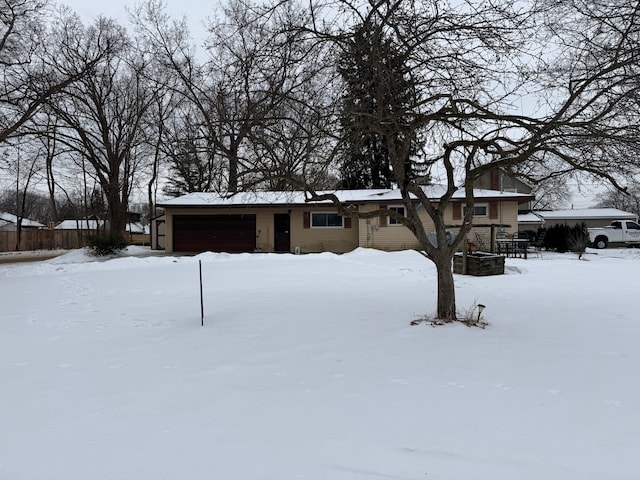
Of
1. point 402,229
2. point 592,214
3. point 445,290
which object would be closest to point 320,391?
point 445,290

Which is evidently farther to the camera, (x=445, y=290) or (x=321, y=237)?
(x=321, y=237)

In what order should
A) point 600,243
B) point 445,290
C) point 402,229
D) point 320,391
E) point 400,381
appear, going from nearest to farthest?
1. point 320,391
2. point 400,381
3. point 445,290
4. point 402,229
5. point 600,243

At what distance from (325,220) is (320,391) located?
16.5m

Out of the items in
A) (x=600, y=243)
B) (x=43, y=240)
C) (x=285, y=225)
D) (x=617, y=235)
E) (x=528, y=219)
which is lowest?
(x=600, y=243)

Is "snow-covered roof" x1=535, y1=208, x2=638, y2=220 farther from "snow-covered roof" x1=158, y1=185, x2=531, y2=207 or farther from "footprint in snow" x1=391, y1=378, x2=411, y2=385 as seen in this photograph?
"footprint in snow" x1=391, y1=378, x2=411, y2=385

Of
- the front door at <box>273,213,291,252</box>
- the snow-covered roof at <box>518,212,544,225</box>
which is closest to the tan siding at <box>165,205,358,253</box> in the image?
the front door at <box>273,213,291,252</box>

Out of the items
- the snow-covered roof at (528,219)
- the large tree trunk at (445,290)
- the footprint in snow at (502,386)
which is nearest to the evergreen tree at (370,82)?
the large tree trunk at (445,290)

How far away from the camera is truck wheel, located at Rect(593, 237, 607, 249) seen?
22734mm

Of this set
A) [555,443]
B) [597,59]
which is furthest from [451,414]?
[597,59]

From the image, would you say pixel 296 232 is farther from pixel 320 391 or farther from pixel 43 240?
pixel 43 240

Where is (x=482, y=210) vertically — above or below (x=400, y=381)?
above

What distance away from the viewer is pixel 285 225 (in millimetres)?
19984

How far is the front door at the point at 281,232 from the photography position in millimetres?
19906

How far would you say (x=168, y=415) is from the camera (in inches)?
111
